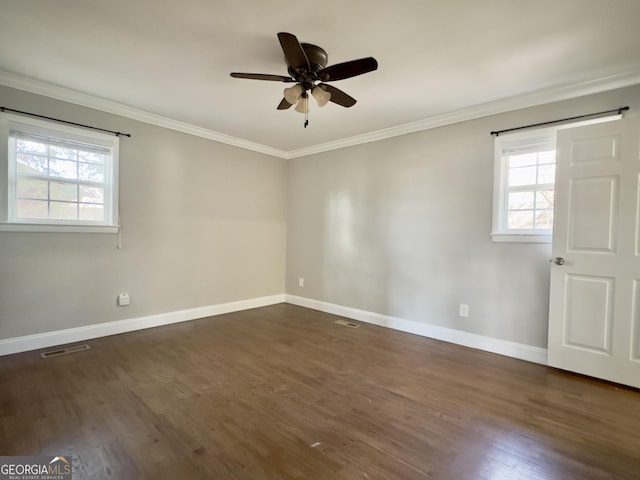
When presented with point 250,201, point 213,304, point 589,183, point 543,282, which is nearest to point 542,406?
point 543,282

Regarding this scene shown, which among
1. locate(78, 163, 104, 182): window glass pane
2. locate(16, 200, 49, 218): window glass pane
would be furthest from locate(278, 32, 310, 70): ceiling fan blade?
locate(16, 200, 49, 218): window glass pane

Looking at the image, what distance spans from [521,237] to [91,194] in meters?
4.64

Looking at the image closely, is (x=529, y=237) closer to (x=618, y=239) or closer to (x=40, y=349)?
(x=618, y=239)

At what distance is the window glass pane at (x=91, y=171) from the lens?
11.0ft

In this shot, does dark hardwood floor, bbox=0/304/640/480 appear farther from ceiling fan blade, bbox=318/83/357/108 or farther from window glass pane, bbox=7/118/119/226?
ceiling fan blade, bbox=318/83/357/108

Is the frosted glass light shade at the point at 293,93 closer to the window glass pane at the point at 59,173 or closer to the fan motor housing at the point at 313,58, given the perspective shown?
the fan motor housing at the point at 313,58

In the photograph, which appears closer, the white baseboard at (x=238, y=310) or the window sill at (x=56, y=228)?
the window sill at (x=56, y=228)

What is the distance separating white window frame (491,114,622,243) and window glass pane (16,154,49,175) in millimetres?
4689

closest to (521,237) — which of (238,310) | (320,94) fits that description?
(320,94)

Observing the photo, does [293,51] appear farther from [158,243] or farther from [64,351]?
[64,351]

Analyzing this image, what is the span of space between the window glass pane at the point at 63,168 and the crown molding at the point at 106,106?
64 centimetres

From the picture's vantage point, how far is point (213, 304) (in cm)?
446

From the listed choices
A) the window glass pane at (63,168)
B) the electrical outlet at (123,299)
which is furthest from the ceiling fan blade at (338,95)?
the electrical outlet at (123,299)
